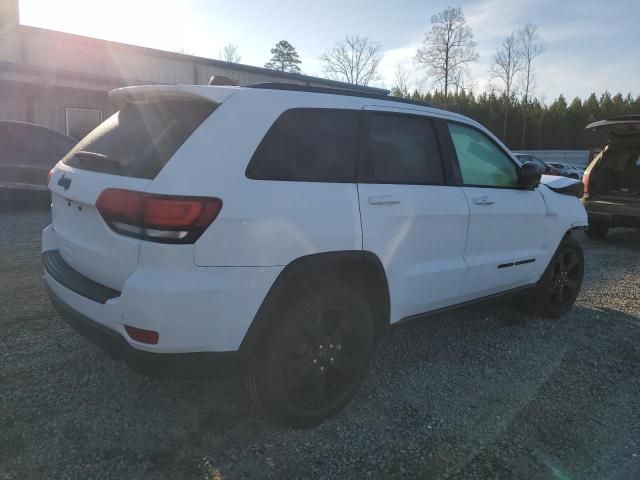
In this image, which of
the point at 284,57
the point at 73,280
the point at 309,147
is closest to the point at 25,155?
the point at 73,280

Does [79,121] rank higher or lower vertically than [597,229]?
higher

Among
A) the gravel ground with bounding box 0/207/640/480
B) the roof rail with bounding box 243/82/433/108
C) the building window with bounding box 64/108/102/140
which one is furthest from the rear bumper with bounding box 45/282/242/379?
the building window with bounding box 64/108/102/140

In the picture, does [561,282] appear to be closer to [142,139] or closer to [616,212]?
[142,139]

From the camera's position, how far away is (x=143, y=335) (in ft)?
7.46

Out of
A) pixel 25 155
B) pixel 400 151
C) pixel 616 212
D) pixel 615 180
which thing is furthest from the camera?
pixel 615 180

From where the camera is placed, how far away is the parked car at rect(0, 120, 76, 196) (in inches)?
347

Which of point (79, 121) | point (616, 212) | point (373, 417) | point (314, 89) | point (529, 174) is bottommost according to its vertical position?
point (373, 417)

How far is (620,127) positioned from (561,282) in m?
4.61

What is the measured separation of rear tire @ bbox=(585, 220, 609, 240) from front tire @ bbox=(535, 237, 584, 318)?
4.56 meters

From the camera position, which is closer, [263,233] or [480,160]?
[263,233]

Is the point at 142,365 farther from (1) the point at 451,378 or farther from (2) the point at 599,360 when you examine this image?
(2) the point at 599,360

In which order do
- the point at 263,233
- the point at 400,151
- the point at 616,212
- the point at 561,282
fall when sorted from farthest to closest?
the point at 616,212 < the point at 561,282 < the point at 400,151 < the point at 263,233

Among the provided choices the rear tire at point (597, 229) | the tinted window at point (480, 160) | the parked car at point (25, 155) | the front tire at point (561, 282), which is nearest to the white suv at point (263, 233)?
the tinted window at point (480, 160)

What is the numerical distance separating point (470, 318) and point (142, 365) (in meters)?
3.23
